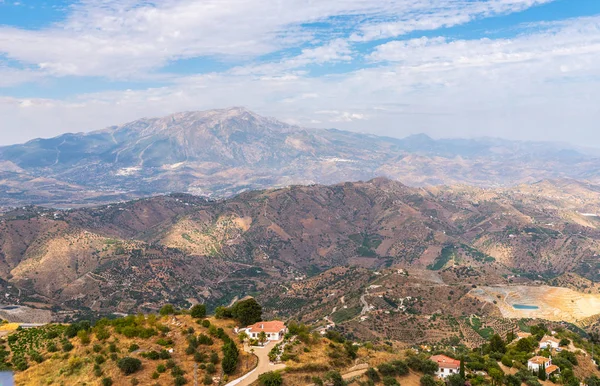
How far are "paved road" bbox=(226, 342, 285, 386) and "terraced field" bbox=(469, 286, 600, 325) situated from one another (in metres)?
95.1

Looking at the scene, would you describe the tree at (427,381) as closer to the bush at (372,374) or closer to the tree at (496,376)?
the bush at (372,374)

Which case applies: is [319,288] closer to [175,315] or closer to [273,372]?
[175,315]

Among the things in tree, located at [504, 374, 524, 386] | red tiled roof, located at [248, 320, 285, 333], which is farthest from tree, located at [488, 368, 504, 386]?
red tiled roof, located at [248, 320, 285, 333]

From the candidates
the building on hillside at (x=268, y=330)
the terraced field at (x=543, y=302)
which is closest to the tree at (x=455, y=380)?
the building on hillside at (x=268, y=330)

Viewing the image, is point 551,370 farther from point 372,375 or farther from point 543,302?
point 543,302

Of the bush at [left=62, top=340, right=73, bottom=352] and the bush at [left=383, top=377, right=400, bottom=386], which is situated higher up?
the bush at [left=62, top=340, right=73, bottom=352]

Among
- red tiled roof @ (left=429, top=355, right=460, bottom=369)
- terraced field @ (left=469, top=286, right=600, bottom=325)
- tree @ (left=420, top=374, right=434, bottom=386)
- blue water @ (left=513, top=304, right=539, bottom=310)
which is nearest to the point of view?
tree @ (left=420, top=374, right=434, bottom=386)

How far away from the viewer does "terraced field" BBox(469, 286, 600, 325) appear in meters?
130

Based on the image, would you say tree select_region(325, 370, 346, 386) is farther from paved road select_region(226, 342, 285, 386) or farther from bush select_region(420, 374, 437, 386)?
bush select_region(420, 374, 437, 386)

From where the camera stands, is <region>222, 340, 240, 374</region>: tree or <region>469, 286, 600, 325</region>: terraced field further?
<region>469, 286, 600, 325</region>: terraced field

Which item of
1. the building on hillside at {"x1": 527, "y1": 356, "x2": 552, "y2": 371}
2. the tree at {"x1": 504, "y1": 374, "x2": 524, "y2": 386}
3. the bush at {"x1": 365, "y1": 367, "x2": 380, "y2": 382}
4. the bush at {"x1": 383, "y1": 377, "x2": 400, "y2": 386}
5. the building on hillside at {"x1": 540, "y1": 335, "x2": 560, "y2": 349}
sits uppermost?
the bush at {"x1": 365, "y1": 367, "x2": 380, "y2": 382}

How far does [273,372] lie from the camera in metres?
46.8

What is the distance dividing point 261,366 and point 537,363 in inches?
1712

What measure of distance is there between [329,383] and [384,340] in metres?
64.7
